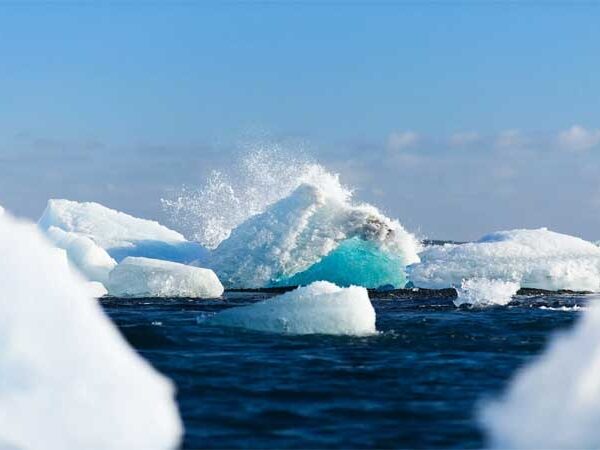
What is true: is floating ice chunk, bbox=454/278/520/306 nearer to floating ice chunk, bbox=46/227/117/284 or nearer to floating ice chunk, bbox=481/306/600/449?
floating ice chunk, bbox=46/227/117/284

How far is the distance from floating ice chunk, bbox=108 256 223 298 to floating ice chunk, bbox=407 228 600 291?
685 centimetres

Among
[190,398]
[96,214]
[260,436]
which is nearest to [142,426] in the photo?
[260,436]

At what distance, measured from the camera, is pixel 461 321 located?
898 inches

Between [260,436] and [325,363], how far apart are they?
4.92 m

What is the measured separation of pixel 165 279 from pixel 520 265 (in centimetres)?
1091

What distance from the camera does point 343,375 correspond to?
15125 millimetres

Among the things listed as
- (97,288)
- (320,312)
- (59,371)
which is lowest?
(59,371)

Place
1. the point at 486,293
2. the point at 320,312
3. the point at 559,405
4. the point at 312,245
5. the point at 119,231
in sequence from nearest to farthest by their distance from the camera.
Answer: the point at 559,405, the point at 320,312, the point at 486,293, the point at 312,245, the point at 119,231

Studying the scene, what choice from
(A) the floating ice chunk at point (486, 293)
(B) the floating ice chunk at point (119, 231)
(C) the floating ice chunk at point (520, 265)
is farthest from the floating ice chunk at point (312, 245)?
(A) the floating ice chunk at point (486, 293)

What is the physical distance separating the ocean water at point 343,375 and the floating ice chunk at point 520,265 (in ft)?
23.8

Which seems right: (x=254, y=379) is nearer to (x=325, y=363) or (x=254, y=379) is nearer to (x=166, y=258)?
(x=325, y=363)

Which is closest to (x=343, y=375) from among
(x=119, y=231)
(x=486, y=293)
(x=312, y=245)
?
(x=486, y=293)

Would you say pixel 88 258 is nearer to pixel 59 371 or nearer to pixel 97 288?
pixel 97 288

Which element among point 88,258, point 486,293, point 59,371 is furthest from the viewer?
point 88,258
